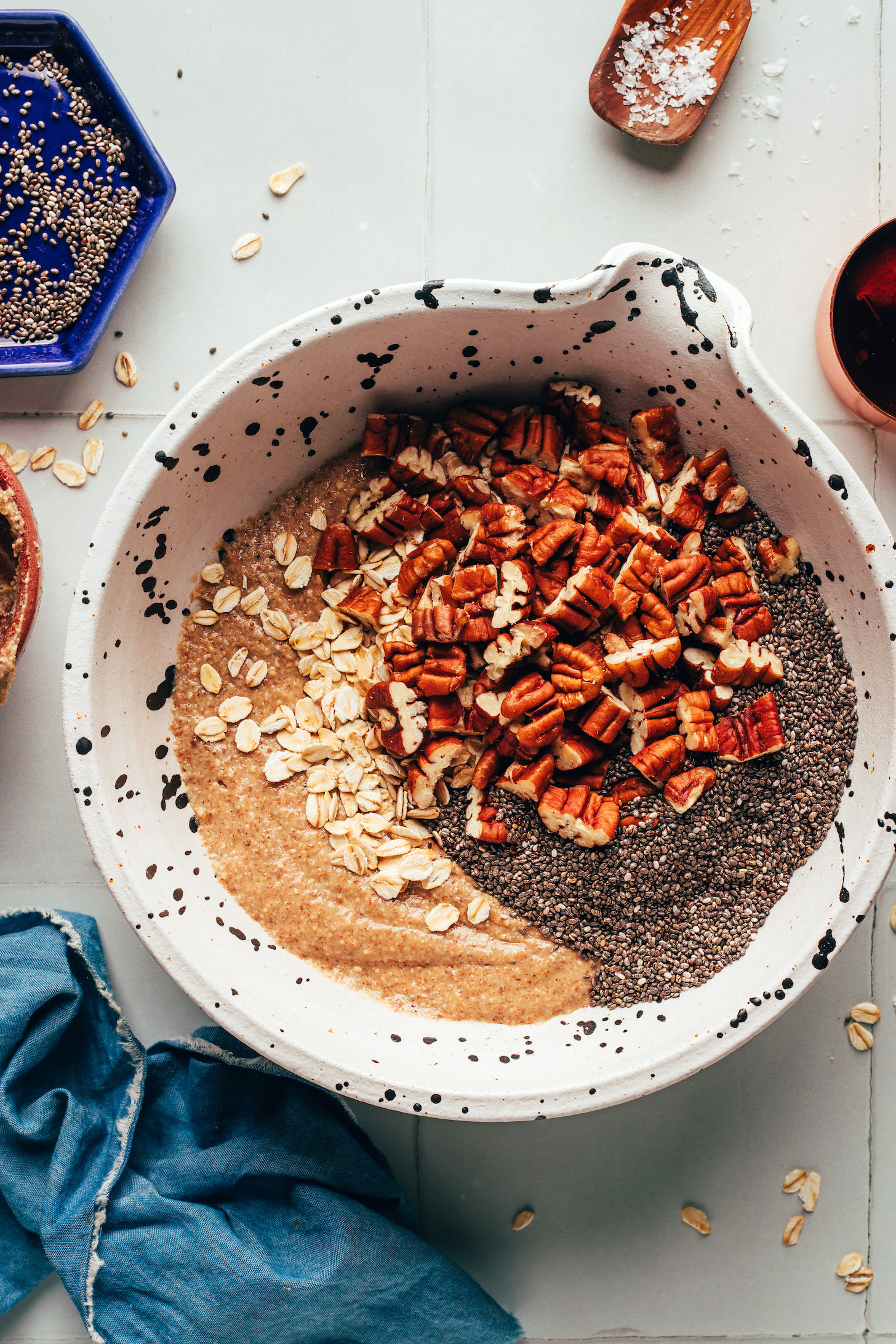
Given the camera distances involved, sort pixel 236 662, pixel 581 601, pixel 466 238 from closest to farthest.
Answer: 1. pixel 581 601
2. pixel 236 662
3. pixel 466 238

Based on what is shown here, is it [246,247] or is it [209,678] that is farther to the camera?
[246,247]

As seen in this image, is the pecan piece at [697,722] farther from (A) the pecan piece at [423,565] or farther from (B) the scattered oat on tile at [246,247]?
(B) the scattered oat on tile at [246,247]

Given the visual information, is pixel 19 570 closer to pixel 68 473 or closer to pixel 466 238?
pixel 68 473

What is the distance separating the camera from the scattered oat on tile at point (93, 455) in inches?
52.2

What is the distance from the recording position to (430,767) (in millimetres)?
1190

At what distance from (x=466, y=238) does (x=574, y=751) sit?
2.56 feet

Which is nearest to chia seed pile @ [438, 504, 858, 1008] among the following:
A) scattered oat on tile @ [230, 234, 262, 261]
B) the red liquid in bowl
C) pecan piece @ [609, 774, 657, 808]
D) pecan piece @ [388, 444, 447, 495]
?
pecan piece @ [609, 774, 657, 808]

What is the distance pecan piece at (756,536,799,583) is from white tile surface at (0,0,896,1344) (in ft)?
0.93

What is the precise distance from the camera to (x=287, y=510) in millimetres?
1265

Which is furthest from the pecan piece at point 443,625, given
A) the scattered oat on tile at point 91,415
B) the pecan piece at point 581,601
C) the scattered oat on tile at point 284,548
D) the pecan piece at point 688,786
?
the scattered oat on tile at point 91,415

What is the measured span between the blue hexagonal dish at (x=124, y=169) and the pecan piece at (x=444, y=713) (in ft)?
2.32

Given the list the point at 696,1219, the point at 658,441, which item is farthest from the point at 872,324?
the point at 696,1219

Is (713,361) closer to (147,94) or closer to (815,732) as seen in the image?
(815,732)

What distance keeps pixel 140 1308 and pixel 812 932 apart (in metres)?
1.05
